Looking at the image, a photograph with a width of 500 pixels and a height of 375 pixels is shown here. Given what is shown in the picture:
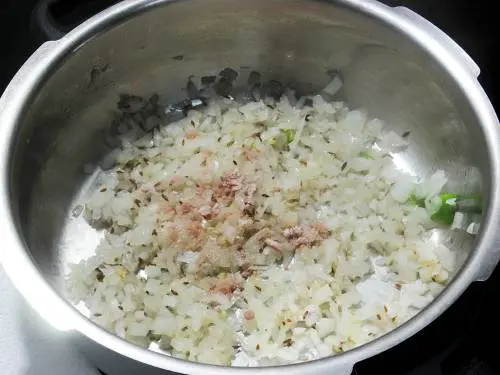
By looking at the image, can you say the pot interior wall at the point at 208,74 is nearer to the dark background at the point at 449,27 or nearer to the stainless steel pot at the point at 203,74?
the stainless steel pot at the point at 203,74

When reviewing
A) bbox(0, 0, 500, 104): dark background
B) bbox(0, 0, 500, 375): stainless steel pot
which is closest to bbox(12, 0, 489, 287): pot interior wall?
bbox(0, 0, 500, 375): stainless steel pot

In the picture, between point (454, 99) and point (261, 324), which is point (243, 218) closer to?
point (261, 324)

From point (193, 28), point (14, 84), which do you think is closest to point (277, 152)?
point (193, 28)

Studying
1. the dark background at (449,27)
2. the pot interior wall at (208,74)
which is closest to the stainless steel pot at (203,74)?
the pot interior wall at (208,74)

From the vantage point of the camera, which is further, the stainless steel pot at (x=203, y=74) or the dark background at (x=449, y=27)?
the dark background at (x=449, y=27)

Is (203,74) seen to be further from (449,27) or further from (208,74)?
(449,27)

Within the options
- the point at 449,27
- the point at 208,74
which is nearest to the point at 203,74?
the point at 208,74
